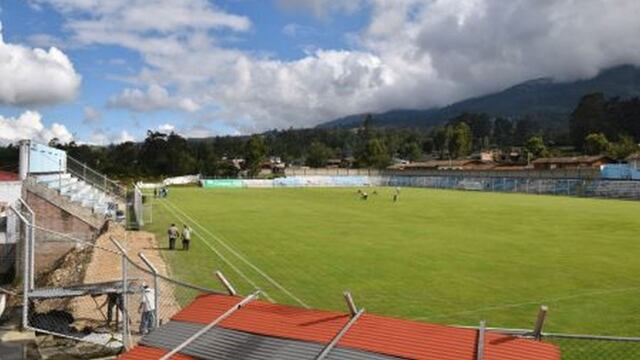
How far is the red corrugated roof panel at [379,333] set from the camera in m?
7.78

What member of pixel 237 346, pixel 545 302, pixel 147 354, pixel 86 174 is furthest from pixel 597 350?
pixel 86 174

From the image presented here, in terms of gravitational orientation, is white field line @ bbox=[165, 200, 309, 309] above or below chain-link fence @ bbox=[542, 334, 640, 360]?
above

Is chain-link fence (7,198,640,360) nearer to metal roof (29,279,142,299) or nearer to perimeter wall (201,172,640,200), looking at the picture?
metal roof (29,279,142,299)

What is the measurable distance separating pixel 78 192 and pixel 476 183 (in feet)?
270

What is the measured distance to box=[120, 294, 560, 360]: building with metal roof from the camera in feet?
25.8

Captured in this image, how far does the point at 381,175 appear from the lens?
5546 inches

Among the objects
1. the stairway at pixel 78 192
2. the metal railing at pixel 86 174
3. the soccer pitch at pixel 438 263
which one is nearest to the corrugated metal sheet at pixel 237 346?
A: the soccer pitch at pixel 438 263

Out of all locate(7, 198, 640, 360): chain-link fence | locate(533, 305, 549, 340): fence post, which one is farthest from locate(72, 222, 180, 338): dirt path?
locate(533, 305, 549, 340): fence post

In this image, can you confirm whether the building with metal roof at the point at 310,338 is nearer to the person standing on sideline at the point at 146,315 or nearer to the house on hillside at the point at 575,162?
the person standing on sideline at the point at 146,315

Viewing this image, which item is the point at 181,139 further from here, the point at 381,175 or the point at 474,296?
the point at 474,296

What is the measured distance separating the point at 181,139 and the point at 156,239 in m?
147

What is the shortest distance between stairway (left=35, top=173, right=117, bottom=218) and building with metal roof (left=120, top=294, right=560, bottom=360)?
24351mm

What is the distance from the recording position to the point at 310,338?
8508mm

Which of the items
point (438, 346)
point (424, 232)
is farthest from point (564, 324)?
point (424, 232)
